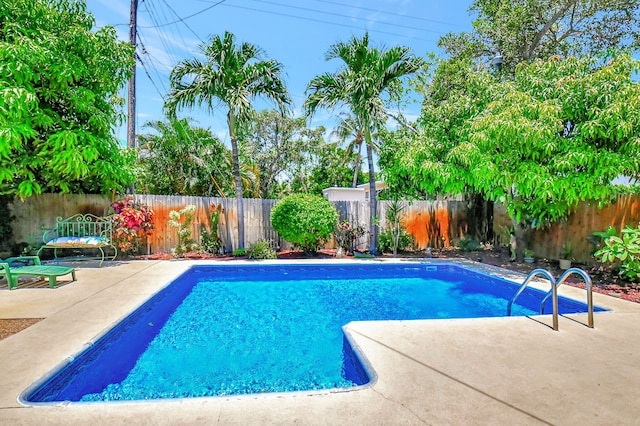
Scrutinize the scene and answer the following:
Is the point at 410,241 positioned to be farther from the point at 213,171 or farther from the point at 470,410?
the point at 213,171

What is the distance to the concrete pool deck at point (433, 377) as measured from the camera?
2.27 meters

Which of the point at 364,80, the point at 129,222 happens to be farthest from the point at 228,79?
the point at 129,222

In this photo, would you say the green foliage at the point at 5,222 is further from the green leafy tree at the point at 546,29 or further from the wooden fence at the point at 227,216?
the green leafy tree at the point at 546,29

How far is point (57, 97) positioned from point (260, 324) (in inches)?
292

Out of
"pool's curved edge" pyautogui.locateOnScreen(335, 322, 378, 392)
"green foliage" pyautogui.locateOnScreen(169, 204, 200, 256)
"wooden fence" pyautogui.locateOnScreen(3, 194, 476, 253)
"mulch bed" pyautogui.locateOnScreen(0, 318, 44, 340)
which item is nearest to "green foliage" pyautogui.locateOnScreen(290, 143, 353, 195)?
"wooden fence" pyautogui.locateOnScreen(3, 194, 476, 253)

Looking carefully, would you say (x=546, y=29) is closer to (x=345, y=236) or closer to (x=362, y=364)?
(x=345, y=236)

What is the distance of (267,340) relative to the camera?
4465mm

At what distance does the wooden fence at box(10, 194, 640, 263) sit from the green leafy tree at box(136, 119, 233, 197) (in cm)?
599

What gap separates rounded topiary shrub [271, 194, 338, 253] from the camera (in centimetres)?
995

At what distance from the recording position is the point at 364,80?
30.8ft

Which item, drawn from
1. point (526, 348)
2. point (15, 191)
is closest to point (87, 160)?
point (15, 191)

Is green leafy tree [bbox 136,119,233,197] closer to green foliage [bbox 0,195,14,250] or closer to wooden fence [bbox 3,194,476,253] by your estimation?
wooden fence [bbox 3,194,476,253]

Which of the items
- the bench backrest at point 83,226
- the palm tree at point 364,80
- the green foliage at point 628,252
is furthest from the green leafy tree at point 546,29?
the bench backrest at point 83,226

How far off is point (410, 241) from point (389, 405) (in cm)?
959
